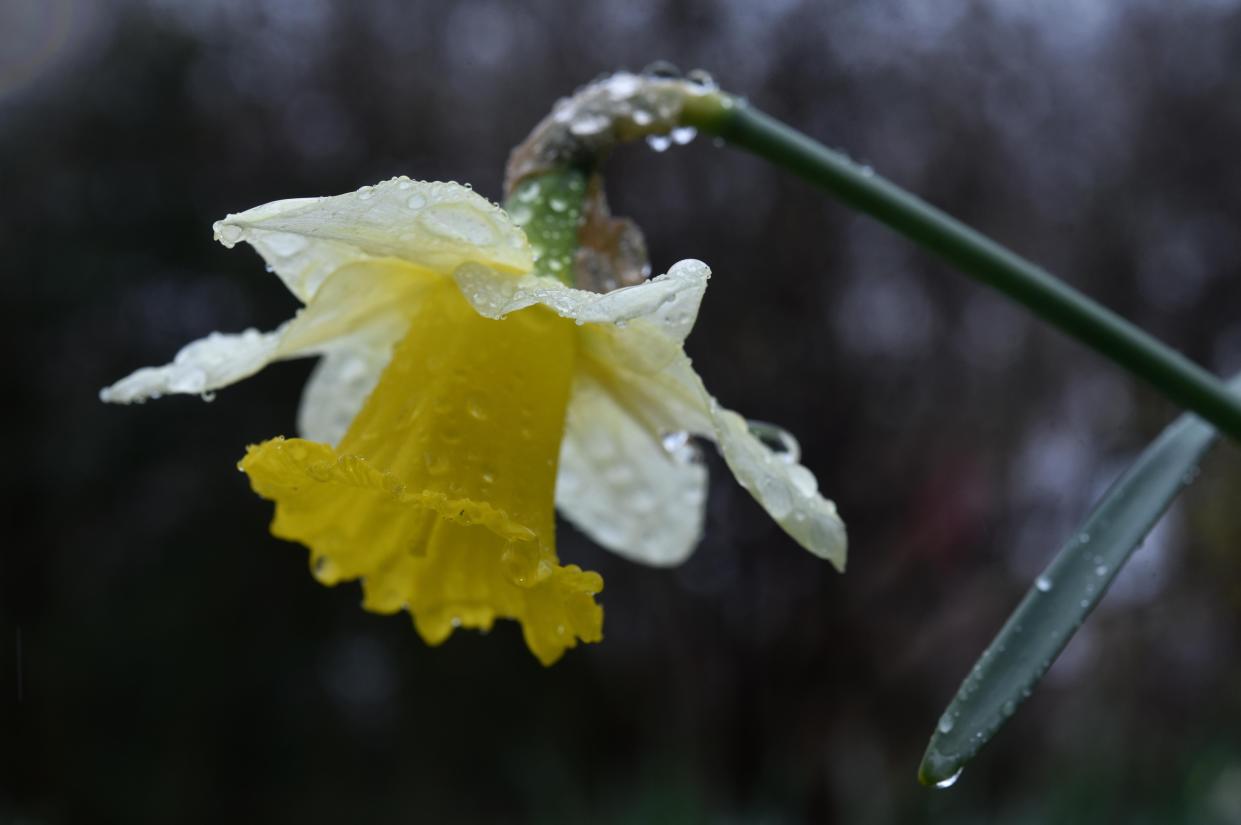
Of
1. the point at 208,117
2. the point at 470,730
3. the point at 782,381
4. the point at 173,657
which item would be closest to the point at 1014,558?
the point at 782,381

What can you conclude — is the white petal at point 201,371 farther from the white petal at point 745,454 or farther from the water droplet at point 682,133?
the water droplet at point 682,133

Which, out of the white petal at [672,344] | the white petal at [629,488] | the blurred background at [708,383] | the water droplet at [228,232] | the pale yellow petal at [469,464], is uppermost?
the water droplet at [228,232]

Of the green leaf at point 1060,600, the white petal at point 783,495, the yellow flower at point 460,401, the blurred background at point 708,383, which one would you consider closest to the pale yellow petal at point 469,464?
the yellow flower at point 460,401

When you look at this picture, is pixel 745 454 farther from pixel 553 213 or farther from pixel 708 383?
pixel 708 383

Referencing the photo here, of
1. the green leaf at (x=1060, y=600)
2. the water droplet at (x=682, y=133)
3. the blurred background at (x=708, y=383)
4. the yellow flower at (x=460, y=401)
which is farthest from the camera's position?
the blurred background at (x=708, y=383)

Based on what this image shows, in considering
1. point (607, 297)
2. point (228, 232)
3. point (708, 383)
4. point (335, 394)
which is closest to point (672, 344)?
point (607, 297)

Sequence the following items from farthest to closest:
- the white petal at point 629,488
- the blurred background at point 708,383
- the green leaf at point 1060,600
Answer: the blurred background at point 708,383 → the white petal at point 629,488 → the green leaf at point 1060,600
